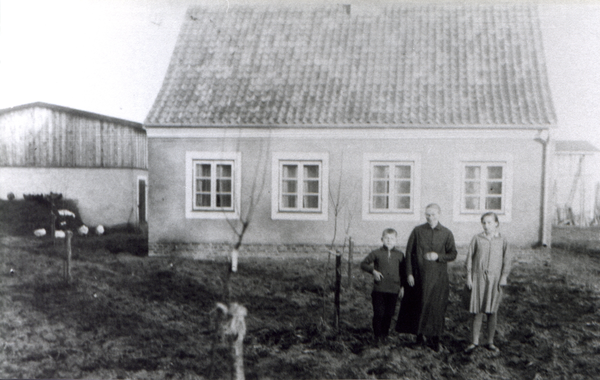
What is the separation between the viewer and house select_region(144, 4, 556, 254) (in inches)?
368

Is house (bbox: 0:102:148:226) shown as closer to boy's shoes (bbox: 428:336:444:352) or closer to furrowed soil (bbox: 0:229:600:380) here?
furrowed soil (bbox: 0:229:600:380)

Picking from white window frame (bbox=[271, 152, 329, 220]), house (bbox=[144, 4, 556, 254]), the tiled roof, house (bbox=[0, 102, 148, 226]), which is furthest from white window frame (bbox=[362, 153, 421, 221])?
house (bbox=[0, 102, 148, 226])

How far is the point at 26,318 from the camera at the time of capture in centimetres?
563

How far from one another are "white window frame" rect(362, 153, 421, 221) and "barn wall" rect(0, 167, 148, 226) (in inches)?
286

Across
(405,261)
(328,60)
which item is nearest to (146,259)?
(328,60)

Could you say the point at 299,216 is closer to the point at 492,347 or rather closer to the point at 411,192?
the point at 411,192

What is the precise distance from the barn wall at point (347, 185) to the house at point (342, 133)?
0.9 inches

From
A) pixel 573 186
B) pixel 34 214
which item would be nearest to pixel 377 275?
pixel 573 186

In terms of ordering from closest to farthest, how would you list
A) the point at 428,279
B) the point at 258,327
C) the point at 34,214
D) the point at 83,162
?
the point at 428,279 → the point at 258,327 → the point at 34,214 → the point at 83,162

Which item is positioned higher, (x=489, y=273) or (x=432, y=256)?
(x=432, y=256)

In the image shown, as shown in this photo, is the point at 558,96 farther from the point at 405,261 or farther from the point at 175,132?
the point at 175,132

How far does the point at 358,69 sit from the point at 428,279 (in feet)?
20.0

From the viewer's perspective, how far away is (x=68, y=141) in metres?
12.1

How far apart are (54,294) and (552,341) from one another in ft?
20.9
